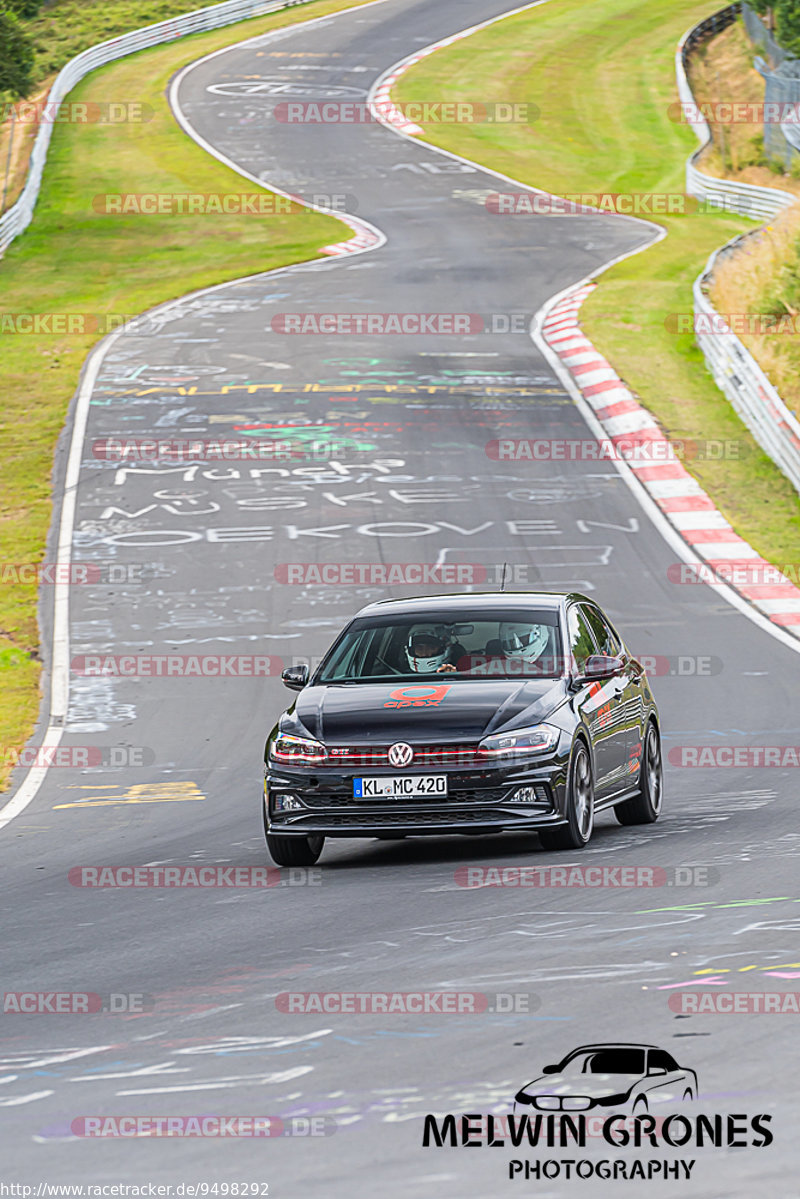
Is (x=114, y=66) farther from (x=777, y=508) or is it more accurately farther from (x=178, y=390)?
(x=777, y=508)

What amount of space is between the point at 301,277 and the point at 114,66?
33.1 meters

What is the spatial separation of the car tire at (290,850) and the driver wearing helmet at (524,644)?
1.71m

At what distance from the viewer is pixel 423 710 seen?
10.3 metres

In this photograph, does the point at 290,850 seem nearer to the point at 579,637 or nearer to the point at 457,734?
the point at 457,734

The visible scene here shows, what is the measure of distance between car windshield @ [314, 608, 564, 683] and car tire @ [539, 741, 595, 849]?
2.45 ft

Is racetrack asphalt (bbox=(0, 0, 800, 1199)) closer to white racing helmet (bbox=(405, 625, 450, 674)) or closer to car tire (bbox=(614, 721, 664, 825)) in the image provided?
car tire (bbox=(614, 721, 664, 825))

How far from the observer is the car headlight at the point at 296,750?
33.5 ft

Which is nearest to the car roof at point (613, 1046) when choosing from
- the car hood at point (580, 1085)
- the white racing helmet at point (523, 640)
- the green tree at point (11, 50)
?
the car hood at point (580, 1085)

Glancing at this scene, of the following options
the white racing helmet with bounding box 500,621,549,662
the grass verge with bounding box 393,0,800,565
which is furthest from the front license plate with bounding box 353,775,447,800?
the grass verge with bounding box 393,0,800,565

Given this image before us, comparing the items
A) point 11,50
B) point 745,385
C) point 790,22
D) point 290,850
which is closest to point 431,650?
point 290,850

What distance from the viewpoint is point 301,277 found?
40312 millimetres

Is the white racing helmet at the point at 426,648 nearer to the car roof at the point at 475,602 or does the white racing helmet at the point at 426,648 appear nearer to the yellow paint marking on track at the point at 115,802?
the car roof at the point at 475,602

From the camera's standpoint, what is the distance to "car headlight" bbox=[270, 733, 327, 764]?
33.5 feet

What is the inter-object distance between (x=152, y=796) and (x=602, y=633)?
3.77 metres
